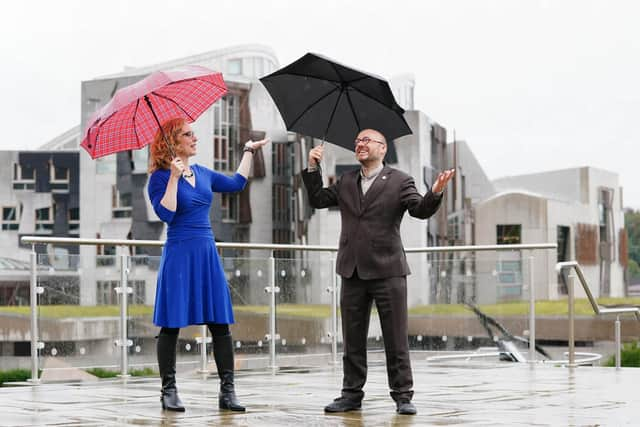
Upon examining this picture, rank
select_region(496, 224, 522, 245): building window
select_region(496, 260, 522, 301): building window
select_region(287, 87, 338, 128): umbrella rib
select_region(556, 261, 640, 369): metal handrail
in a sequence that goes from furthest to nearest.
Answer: select_region(496, 224, 522, 245): building window < select_region(496, 260, 522, 301): building window < select_region(556, 261, 640, 369): metal handrail < select_region(287, 87, 338, 128): umbrella rib

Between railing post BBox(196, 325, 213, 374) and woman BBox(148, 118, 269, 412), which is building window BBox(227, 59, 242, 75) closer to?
railing post BBox(196, 325, 213, 374)

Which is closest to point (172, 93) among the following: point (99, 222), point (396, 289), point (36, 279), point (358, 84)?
point (358, 84)

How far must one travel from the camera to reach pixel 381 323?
19.9 feet

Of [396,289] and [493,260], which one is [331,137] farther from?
[493,260]

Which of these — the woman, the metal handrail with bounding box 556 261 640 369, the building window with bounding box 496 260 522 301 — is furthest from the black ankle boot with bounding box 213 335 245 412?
the building window with bounding box 496 260 522 301

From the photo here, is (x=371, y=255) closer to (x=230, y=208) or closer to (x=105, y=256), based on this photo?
(x=105, y=256)

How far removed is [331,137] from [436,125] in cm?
5039

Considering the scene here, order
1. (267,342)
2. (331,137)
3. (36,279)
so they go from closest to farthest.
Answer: (331,137) < (36,279) < (267,342)

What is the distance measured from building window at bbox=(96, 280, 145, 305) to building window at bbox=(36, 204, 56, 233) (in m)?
49.3

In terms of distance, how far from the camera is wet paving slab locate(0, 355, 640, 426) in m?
5.47

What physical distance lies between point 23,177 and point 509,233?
25842 millimetres

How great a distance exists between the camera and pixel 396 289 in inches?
239

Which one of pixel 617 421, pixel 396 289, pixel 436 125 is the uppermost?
pixel 436 125

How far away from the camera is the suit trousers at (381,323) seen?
19.9 ft
